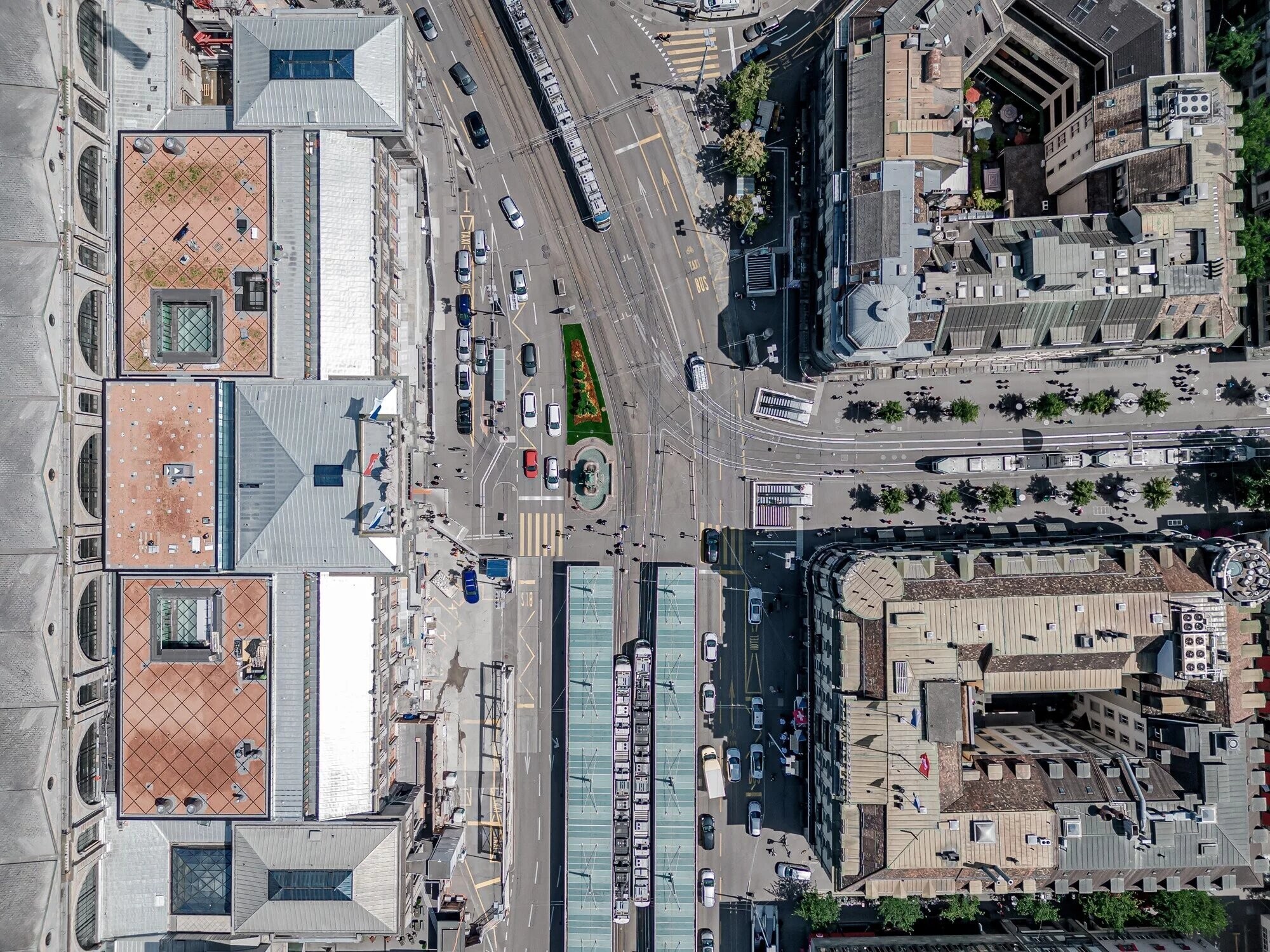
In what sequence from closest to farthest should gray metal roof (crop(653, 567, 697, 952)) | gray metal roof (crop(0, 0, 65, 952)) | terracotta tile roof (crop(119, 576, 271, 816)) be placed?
gray metal roof (crop(0, 0, 65, 952)) → terracotta tile roof (crop(119, 576, 271, 816)) → gray metal roof (crop(653, 567, 697, 952))

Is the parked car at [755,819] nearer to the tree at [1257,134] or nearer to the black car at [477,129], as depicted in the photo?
the black car at [477,129]

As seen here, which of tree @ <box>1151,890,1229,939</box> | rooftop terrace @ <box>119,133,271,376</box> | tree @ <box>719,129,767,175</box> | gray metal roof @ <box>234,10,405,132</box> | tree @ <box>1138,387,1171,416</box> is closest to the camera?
gray metal roof @ <box>234,10,405,132</box>

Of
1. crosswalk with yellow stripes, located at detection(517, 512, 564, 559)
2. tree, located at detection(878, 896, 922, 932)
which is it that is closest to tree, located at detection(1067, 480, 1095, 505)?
tree, located at detection(878, 896, 922, 932)

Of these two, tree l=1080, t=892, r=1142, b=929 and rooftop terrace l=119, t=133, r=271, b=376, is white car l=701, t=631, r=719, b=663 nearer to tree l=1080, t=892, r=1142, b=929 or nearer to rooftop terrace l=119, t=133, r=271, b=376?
tree l=1080, t=892, r=1142, b=929

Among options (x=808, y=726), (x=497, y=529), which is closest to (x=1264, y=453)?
(x=808, y=726)

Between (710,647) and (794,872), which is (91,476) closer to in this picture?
(710,647)

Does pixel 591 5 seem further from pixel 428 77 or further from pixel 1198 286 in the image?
pixel 1198 286
